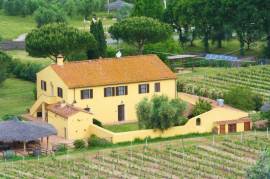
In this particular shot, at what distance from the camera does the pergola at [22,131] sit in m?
60.8

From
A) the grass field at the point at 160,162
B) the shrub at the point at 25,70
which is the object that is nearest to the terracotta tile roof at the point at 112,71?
the grass field at the point at 160,162

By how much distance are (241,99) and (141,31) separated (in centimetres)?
1898

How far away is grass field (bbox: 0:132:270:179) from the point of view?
5547 cm

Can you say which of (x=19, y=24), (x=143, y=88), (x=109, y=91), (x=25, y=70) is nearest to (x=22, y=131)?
(x=109, y=91)

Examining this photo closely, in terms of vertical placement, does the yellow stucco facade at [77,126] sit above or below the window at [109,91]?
below

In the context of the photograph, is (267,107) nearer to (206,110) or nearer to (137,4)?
(206,110)

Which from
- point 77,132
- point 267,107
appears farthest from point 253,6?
point 77,132

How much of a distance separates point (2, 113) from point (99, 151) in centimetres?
1366

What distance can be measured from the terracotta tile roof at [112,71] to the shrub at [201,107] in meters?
4.11

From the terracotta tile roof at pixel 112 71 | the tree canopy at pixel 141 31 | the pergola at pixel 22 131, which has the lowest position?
the pergola at pixel 22 131

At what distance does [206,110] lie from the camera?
68.2 meters

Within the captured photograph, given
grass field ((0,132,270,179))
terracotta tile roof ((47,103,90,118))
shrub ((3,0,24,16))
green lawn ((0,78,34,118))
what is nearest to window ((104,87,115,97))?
terracotta tile roof ((47,103,90,118))

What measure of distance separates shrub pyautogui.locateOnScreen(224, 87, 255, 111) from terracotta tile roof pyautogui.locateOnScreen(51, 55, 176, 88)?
14.4 feet

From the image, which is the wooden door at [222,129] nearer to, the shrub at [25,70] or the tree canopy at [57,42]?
the tree canopy at [57,42]
